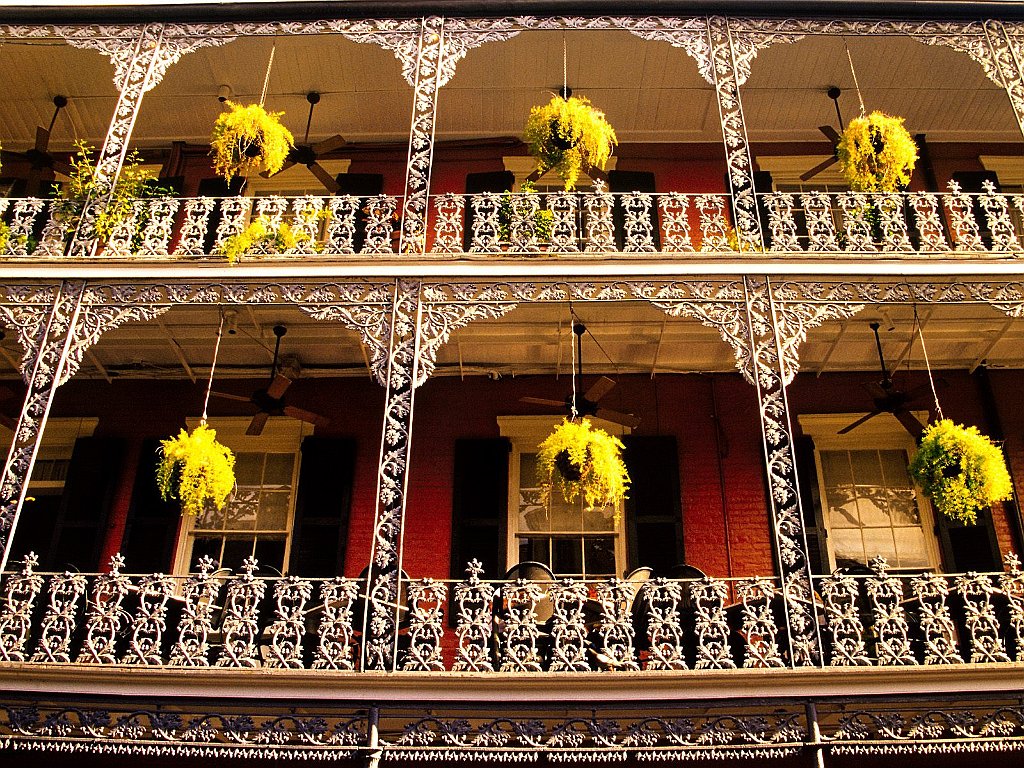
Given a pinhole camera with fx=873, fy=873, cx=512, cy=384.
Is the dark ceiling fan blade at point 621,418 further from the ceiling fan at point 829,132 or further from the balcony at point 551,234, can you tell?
the ceiling fan at point 829,132

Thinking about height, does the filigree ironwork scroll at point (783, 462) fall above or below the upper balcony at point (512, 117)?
below

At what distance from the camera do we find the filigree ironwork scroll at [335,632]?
6224mm

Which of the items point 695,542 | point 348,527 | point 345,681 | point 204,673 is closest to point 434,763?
point 345,681

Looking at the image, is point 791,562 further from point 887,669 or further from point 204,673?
point 204,673

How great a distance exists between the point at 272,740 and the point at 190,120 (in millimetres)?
8031

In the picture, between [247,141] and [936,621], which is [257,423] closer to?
[247,141]

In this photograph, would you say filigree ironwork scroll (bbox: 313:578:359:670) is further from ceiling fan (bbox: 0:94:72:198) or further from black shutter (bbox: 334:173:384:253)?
ceiling fan (bbox: 0:94:72:198)

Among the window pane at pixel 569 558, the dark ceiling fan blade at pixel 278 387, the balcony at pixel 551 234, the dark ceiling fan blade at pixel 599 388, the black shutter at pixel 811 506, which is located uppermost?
the balcony at pixel 551 234

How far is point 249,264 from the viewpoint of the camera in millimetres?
7816

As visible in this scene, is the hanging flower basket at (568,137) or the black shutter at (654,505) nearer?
the hanging flower basket at (568,137)

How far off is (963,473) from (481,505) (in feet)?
14.9

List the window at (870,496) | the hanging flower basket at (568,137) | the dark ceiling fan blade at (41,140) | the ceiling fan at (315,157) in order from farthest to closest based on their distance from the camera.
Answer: the dark ceiling fan blade at (41,140) < the ceiling fan at (315,157) < the window at (870,496) < the hanging flower basket at (568,137)

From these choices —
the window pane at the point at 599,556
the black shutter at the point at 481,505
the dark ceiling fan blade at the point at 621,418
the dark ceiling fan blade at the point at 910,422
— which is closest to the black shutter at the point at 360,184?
the black shutter at the point at 481,505

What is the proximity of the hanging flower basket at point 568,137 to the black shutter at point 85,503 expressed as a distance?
5546 millimetres
